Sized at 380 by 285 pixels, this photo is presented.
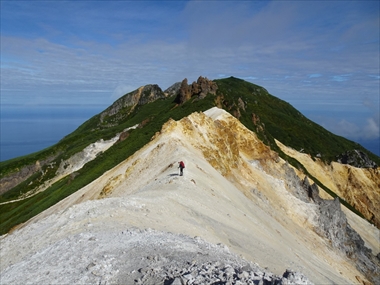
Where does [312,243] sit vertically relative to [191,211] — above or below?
below

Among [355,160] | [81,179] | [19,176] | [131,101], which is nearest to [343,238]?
[81,179]

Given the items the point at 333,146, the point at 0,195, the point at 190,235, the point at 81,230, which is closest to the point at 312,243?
the point at 190,235

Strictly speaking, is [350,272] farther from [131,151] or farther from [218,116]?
[131,151]

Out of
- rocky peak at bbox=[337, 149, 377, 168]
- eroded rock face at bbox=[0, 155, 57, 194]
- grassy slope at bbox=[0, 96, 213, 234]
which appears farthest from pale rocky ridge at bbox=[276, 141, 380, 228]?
eroded rock face at bbox=[0, 155, 57, 194]

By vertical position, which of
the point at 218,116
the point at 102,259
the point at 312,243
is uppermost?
the point at 218,116

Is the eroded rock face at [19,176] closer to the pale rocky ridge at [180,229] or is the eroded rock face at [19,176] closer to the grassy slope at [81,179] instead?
the grassy slope at [81,179]

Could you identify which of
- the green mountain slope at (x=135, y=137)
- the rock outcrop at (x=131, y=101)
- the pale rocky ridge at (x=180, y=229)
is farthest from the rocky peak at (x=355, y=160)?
the rock outcrop at (x=131, y=101)
